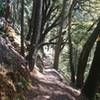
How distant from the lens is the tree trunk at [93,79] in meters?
9.57

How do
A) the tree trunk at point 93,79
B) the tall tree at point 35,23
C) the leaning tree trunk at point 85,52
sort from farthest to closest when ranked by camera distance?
1. the tall tree at point 35,23
2. the leaning tree trunk at point 85,52
3. the tree trunk at point 93,79

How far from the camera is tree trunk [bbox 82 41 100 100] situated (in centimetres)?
957

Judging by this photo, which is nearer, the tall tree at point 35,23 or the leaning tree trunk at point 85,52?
the leaning tree trunk at point 85,52

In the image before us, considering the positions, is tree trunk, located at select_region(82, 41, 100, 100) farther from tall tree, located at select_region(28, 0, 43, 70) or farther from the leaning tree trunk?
tall tree, located at select_region(28, 0, 43, 70)

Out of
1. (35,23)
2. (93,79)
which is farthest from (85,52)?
(93,79)

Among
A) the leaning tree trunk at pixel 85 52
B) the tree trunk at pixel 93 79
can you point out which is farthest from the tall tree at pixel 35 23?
the tree trunk at pixel 93 79

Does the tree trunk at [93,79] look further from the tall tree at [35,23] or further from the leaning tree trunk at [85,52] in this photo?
the tall tree at [35,23]

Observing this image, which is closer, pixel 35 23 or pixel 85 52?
pixel 35 23

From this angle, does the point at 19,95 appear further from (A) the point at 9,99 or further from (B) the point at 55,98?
(B) the point at 55,98

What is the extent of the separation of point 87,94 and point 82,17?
47.9 feet

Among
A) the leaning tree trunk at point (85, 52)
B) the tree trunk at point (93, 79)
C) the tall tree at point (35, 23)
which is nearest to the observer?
the tree trunk at point (93, 79)

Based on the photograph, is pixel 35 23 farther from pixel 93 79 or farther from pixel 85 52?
pixel 93 79

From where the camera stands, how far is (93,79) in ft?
32.3

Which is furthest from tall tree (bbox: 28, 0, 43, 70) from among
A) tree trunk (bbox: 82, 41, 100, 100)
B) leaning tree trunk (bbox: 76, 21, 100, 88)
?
tree trunk (bbox: 82, 41, 100, 100)
